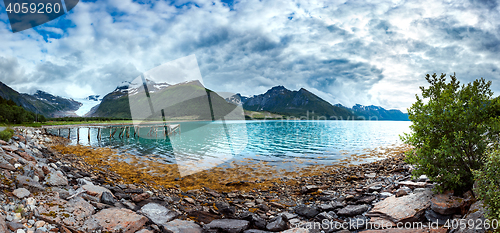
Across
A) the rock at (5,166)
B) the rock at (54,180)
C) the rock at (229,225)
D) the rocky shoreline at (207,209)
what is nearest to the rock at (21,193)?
the rocky shoreline at (207,209)

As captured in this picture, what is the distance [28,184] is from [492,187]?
48.9 ft

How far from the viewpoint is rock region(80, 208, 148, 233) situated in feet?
23.3

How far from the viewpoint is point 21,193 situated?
7180 mm

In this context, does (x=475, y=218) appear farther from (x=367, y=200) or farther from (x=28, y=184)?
(x=28, y=184)

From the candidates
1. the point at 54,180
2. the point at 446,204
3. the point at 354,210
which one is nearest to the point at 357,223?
the point at 354,210

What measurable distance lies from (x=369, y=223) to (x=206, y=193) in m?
10.2

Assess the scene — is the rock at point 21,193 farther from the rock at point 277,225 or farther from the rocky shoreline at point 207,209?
the rock at point 277,225

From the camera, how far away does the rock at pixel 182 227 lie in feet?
26.7

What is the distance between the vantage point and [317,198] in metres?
13.2

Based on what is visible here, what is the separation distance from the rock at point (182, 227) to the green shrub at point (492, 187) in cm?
912

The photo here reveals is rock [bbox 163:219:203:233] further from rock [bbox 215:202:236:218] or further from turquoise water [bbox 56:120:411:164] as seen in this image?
turquoise water [bbox 56:120:411:164]

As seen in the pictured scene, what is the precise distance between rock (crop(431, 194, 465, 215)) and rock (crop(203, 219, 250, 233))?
707 cm

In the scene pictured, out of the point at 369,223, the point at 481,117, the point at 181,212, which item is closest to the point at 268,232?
the point at 369,223

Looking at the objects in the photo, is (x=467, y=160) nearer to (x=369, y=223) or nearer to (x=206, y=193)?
(x=369, y=223)
